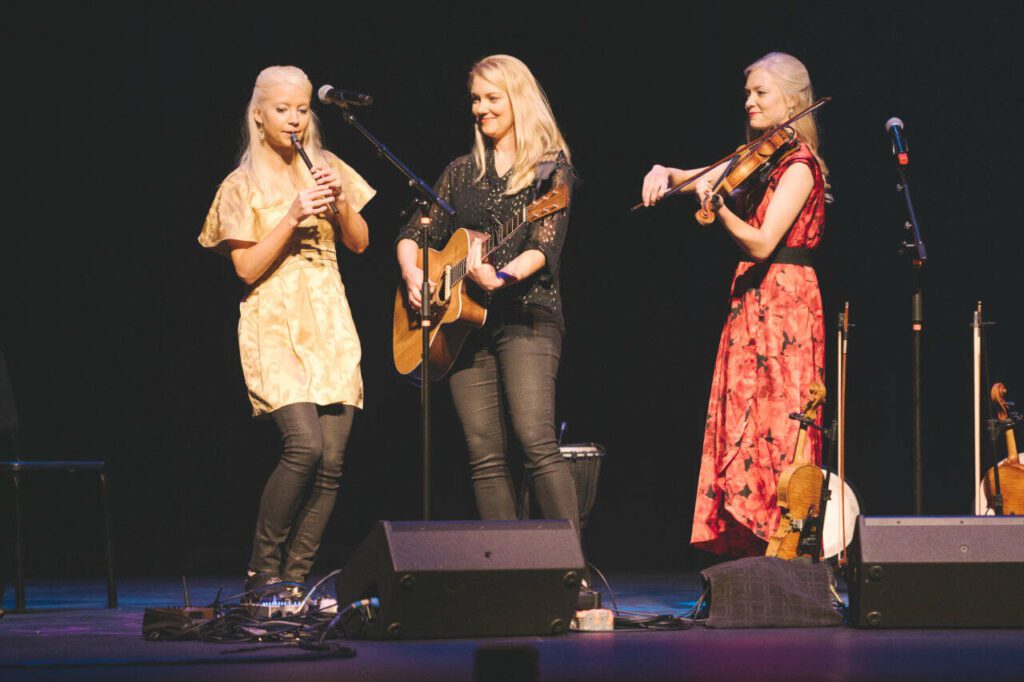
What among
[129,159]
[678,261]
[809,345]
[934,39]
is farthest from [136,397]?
[934,39]

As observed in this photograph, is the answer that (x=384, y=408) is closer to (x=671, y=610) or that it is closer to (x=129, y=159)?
(x=129, y=159)

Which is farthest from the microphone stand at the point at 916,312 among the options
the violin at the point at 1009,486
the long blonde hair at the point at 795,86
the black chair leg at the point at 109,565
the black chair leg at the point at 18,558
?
the black chair leg at the point at 18,558

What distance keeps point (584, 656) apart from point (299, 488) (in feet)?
4.06

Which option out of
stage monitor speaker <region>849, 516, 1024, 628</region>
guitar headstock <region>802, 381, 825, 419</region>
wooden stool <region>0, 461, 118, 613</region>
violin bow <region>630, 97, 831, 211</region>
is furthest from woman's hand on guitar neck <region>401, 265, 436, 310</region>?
wooden stool <region>0, 461, 118, 613</region>

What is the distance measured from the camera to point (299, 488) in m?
4.04

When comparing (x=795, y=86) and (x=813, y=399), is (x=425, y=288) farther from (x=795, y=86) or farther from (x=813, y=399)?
(x=795, y=86)

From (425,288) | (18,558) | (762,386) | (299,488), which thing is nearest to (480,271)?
(425,288)

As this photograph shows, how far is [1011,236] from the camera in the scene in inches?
249

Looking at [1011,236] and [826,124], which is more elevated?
[826,124]

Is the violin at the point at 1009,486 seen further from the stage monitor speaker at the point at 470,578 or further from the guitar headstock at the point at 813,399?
the stage monitor speaker at the point at 470,578

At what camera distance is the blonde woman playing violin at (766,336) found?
4.30 metres

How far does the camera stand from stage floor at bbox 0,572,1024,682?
288cm

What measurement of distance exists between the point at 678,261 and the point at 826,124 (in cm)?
97

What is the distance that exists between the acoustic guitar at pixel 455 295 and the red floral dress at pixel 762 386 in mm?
851
